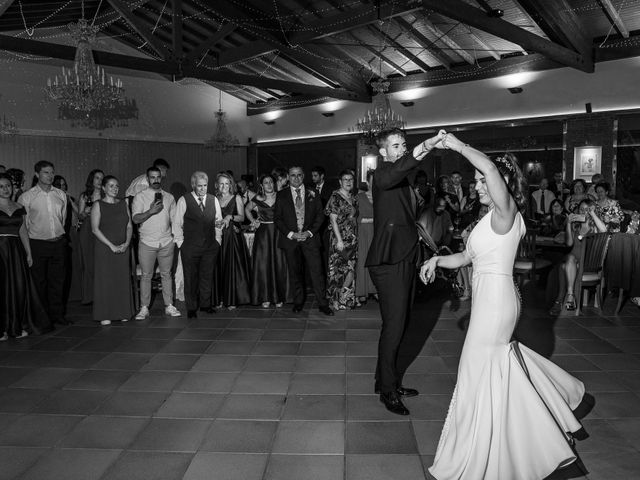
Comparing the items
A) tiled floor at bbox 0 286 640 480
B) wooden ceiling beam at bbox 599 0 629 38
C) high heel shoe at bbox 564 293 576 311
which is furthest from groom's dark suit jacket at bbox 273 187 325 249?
wooden ceiling beam at bbox 599 0 629 38

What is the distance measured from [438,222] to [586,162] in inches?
209

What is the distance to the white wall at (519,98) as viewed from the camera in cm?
972

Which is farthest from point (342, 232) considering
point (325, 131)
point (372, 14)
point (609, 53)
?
point (325, 131)

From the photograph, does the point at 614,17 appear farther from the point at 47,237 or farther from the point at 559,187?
the point at 47,237

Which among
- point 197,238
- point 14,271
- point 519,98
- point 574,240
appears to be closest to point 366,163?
point 519,98

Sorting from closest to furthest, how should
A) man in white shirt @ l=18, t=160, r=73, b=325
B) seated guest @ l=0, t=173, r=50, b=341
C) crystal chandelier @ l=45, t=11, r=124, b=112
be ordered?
seated guest @ l=0, t=173, r=50, b=341 → man in white shirt @ l=18, t=160, r=73, b=325 → crystal chandelier @ l=45, t=11, r=124, b=112

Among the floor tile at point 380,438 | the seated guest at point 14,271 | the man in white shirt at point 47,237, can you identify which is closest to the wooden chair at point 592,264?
the floor tile at point 380,438

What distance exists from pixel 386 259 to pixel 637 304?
4272 millimetres

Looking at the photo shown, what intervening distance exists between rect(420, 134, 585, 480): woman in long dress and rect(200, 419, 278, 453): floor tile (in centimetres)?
90

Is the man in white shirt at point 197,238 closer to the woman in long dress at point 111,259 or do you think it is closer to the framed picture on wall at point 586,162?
the woman in long dress at point 111,259

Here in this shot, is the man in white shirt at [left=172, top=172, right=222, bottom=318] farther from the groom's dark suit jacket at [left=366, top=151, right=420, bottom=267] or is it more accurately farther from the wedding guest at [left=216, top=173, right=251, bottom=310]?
the groom's dark suit jacket at [left=366, top=151, right=420, bottom=267]

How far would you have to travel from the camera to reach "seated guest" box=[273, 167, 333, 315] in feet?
18.9

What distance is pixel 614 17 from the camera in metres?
8.55

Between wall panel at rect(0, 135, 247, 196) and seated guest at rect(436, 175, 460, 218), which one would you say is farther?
wall panel at rect(0, 135, 247, 196)
